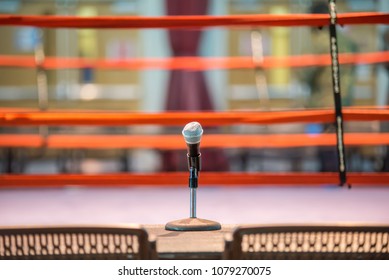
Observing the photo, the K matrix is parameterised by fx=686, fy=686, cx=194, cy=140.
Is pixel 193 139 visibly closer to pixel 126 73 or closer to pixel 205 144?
pixel 205 144

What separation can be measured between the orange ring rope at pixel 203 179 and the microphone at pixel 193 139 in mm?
432

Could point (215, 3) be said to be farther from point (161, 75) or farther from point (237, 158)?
point (237, 158)

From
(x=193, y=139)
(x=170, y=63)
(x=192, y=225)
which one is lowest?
(x=192, y=225)

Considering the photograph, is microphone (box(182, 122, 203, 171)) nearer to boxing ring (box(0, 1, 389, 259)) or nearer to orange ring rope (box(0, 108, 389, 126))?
boxing ring (box(0, 1, 389, 259))

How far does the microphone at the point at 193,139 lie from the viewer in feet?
5.00

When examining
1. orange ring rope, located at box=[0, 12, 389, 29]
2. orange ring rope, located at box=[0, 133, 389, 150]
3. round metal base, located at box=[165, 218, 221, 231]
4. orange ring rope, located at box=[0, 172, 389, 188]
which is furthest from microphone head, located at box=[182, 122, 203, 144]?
orange ring rope, located at box=[0, 133, 389, 150]

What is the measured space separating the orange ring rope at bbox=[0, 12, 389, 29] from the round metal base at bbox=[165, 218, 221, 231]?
0.74 metres

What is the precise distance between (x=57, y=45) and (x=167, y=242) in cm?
745

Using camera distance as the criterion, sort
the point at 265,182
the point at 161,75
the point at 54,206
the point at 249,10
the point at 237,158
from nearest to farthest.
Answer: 1. the point at 265,182
2. the point at 54,206
3. the point at 237,158
4. the point at 161,75
5. the point at 249,10

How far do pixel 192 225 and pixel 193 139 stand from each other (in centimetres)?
20

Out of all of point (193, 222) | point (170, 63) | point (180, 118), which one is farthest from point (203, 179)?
point (170, 63)

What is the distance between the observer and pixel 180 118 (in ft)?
6.84
